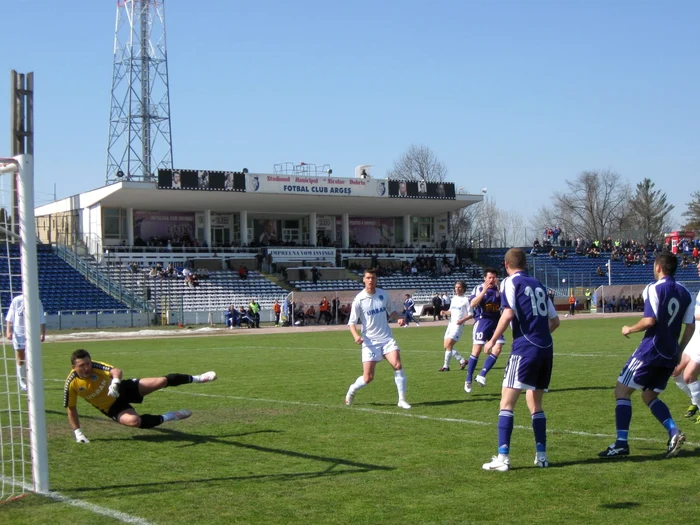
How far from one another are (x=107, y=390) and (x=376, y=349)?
3.94m

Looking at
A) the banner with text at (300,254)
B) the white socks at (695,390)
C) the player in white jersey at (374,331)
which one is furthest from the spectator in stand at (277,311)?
the white socks at (695,390)

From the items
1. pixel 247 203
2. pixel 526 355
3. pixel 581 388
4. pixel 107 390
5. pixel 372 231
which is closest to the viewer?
pixel 526 355

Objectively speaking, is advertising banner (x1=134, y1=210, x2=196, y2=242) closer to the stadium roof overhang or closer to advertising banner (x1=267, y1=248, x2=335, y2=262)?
the stadium roof overhang

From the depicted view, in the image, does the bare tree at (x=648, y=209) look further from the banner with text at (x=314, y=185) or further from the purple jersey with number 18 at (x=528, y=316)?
the purple jersey with number 18 at (x=528, y=316)

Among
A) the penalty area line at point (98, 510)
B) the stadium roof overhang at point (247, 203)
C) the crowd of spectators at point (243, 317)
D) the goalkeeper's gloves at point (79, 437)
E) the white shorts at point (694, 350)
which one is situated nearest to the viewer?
the penalty area line at point (98, 510)

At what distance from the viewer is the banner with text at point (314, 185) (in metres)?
57.5

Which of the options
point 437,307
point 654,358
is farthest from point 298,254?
point 654,358

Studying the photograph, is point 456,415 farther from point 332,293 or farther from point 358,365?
point 332,293

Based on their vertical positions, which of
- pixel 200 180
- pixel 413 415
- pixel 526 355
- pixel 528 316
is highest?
pixel 200 180

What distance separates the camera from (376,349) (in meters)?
12.3

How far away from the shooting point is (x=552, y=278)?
5947 centimetres

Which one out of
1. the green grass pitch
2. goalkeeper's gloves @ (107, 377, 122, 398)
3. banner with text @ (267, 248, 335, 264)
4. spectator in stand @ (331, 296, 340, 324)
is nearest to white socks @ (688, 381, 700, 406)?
the green grass pitch

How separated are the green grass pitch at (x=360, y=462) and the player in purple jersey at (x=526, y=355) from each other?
1.13 feet

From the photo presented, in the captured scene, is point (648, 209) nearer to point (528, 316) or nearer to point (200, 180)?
point (200, 180)
